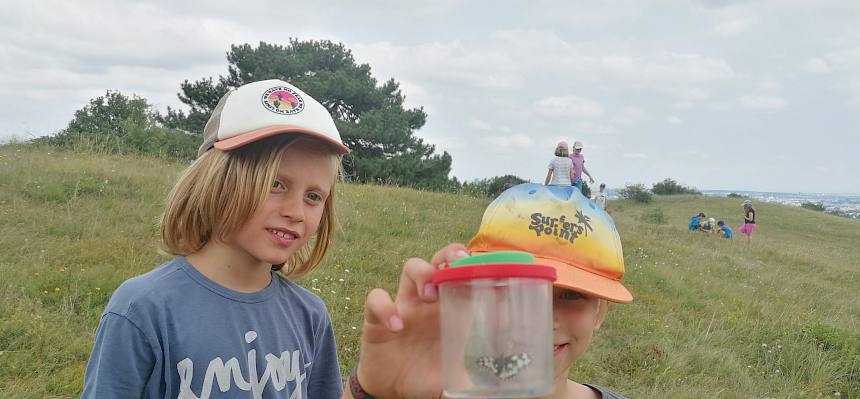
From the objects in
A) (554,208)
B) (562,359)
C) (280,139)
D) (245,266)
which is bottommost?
(562,359)

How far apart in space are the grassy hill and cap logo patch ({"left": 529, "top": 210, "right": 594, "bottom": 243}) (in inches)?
123

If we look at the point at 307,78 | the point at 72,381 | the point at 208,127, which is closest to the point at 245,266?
the point at 208,127

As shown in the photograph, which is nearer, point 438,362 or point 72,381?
point 438,362

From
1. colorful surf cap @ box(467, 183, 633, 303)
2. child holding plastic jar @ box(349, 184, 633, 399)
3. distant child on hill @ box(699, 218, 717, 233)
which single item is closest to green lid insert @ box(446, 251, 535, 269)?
child holding plastic jar @ box(349, 184, 633, 399)

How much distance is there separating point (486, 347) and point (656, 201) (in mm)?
45019

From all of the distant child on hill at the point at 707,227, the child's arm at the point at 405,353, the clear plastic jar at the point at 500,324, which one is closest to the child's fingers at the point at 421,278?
the child's arm at the point at 405,353

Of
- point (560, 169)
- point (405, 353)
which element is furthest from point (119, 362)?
point (560, 169)

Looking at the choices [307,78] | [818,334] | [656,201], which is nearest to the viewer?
[818,334]

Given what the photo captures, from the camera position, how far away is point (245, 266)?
224cm

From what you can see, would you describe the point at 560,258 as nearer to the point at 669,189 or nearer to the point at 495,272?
the point at 495,272

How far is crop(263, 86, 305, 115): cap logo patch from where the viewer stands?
2.26 metres

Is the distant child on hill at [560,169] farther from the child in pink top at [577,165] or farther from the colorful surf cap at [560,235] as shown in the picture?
the colorful surf cap at [560,235]

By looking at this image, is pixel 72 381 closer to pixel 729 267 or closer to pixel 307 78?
pixel 729 267

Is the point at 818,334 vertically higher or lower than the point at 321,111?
lower
